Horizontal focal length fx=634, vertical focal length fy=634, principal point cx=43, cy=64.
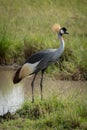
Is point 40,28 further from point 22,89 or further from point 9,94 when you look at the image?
point 9,94

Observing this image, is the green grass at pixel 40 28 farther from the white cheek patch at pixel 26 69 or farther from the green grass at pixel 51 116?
the green grass at pixel 51 116

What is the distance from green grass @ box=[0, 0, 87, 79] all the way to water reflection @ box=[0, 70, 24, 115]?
3.15 feet

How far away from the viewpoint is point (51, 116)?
8.93m

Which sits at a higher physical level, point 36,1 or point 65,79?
point 36,1

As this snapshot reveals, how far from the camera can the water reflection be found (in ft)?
32.3

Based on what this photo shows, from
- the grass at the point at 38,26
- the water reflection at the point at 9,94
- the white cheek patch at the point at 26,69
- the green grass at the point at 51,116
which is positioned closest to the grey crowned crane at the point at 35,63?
the white cheek patch at the point at 26,69

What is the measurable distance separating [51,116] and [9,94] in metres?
2.14

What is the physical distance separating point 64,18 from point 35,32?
90.7 inches

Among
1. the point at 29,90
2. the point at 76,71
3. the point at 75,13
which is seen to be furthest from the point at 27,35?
the point at 75,13

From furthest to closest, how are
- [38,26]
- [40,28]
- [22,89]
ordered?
[38,26]
[40,28]
[22,89]

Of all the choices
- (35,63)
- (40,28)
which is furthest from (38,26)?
(35,63)

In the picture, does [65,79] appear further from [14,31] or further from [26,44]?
[14,31]

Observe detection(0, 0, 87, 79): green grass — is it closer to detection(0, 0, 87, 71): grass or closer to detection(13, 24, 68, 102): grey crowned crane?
detection(0, 0, 87, 71): grass

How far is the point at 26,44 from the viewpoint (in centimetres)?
1404
